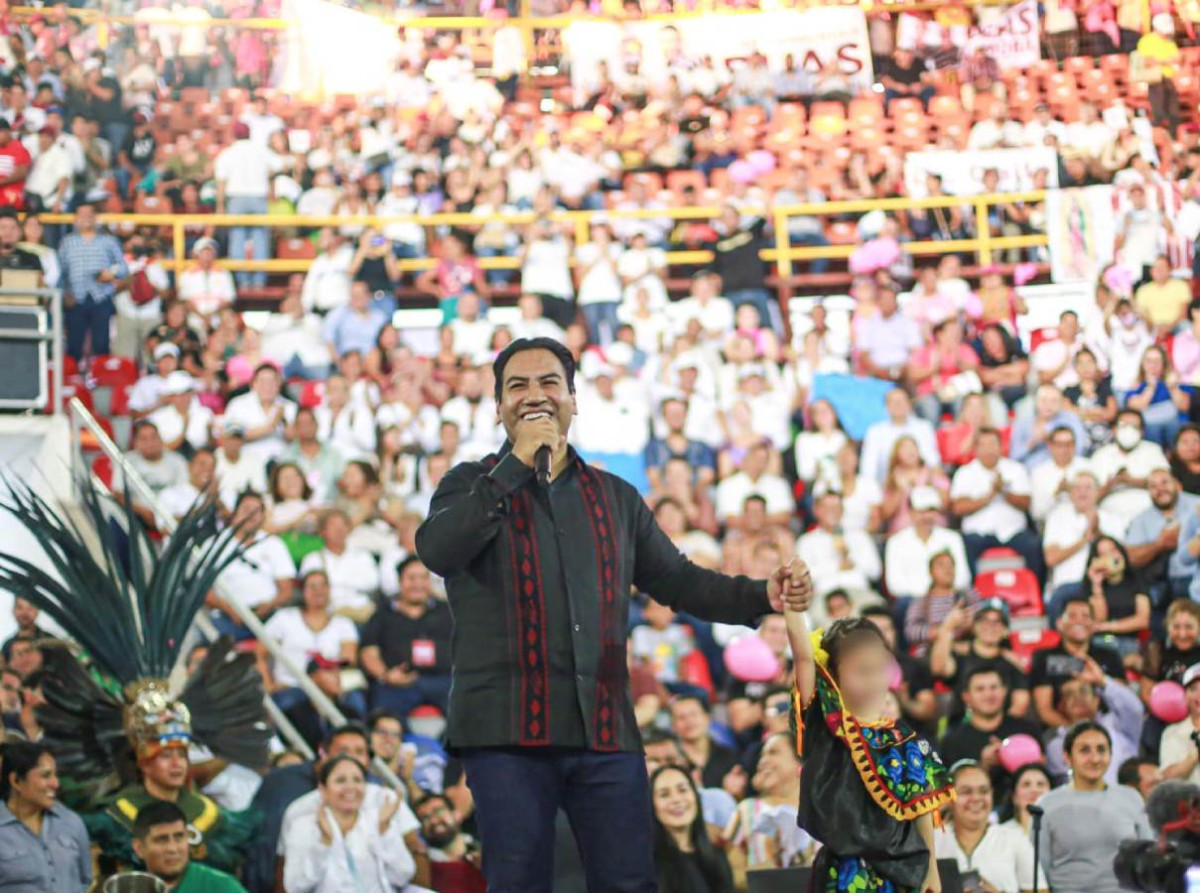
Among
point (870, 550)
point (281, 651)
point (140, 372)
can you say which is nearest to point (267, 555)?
point (281, 651)

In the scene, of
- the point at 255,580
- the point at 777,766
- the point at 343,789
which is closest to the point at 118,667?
the point at 343,789

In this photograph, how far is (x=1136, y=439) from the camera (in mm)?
9875

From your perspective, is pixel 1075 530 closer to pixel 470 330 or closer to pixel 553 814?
pixel 470 330

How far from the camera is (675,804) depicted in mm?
6734

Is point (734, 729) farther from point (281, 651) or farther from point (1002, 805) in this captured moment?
point (281, 651)

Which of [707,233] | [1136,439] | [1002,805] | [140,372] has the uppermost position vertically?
[707,233]

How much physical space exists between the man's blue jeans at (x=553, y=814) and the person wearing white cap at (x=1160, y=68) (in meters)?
11.1

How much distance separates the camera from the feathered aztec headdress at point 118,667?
600 centimetres

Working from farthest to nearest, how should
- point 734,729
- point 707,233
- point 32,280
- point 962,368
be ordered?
point 707,233, point 962,368, point 32,280, point 734,729

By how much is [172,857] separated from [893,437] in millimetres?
5338

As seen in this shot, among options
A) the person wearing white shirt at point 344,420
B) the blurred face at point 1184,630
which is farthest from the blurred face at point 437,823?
the blurred face at point 1184,630

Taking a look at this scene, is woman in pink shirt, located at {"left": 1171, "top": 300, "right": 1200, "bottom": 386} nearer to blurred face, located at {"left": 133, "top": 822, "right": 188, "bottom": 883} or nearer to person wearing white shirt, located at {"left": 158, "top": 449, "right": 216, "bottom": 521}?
person wearing white shirt, located at {"left": 158, "top": 449, "right": 216, "bottom": 521}

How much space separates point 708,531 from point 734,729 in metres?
1.70

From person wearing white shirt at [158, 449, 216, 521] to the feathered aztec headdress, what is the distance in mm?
2941
